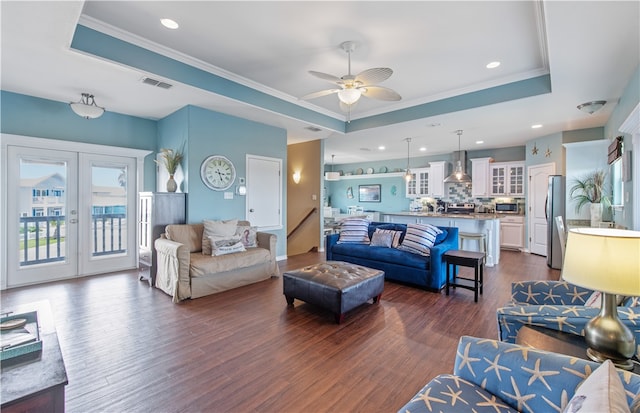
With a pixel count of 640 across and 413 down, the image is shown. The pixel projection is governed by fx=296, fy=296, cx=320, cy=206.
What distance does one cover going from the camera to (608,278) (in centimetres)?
126

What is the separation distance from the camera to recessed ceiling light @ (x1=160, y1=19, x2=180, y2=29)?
9.55 feet

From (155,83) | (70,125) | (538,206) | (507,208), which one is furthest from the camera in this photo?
(507,208)

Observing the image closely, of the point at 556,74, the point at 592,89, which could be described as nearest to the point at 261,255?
the point at 556,74

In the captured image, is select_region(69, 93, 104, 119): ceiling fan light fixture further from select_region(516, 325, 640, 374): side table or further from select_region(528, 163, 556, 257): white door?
select_region(528, 163, 556, 257): white door

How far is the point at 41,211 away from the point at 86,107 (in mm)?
1809

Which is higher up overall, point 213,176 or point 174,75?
point 174,75

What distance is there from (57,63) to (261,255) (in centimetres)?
327

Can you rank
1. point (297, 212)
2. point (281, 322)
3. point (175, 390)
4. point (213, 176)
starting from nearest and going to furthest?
1. point (175, 390)
2. point (281, 322)
3. point (213, 176)
4. point (297, 212)

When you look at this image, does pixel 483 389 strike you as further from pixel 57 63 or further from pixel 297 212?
pixel 297 212

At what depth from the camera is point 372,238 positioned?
4.95m

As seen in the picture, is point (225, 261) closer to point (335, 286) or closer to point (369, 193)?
point (335, 286)

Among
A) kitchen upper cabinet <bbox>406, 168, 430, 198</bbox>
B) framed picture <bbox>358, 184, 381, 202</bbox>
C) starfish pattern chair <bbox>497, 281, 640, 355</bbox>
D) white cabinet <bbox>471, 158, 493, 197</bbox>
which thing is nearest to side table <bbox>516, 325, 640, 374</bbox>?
starfish pattern chair <bbox>497, 281, 640, 355</bbox>

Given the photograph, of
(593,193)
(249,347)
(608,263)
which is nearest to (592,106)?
(593,193)

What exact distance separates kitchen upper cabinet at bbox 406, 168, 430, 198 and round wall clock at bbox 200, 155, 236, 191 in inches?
238
